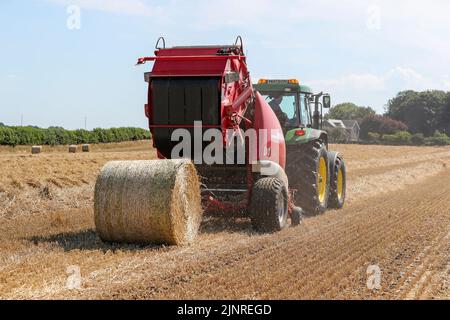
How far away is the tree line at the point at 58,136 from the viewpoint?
4700 centimetres

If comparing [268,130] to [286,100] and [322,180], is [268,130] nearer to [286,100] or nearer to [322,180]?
[286,100]

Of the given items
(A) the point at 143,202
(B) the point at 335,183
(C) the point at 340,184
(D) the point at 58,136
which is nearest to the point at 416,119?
(D) the point at 58,136

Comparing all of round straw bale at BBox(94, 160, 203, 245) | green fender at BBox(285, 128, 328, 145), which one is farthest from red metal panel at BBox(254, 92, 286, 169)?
round straw bale at BBox(94, 160, 203, 245)

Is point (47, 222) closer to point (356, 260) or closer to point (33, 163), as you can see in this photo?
point (356, 260)

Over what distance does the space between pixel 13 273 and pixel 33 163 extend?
13.4 m

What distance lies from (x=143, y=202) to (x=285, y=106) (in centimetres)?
495

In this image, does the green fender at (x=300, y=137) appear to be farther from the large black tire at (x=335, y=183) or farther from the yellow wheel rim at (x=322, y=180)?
the large black tire at (x=335, y=183)

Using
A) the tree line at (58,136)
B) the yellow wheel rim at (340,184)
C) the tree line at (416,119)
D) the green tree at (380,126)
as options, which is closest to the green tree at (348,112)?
the tree line at (416,119)

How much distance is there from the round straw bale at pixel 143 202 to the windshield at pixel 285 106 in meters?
4.01

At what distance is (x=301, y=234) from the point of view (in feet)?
33.1

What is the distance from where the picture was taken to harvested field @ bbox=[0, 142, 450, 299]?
641 cm

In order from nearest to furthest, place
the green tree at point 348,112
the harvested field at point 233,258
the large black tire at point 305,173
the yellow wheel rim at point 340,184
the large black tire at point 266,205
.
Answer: the harvested field at point 233,258, the large black tire at point 266,205, the large black tire at point 305,173, the yellow wheel rim at point 340,184, the green tree at point 348,112

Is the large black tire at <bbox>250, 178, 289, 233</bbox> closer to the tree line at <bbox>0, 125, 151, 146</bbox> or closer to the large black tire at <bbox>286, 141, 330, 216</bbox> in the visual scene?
the large black tire at <bbox>286, 141, 330, 216</bbox>

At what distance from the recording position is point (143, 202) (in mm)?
8461
